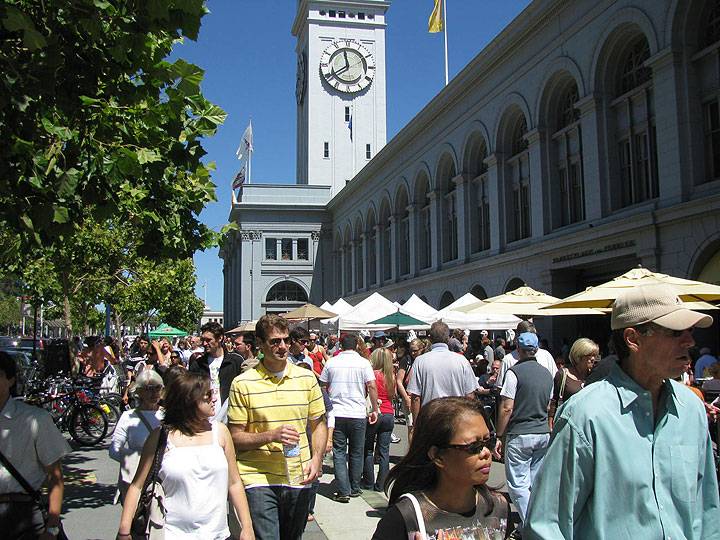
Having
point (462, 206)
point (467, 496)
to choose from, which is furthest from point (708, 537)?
point (462, 206)

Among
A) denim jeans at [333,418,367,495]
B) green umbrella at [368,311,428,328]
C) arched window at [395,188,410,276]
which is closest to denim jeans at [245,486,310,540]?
denim jeans at [333,418,367,495]

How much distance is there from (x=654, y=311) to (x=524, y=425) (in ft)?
14.6

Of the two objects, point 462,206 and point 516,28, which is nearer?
point 516,28

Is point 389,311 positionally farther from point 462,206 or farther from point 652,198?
point 462,206

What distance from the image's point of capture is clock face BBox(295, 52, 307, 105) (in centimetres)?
7419

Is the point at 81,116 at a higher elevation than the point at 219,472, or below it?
higher

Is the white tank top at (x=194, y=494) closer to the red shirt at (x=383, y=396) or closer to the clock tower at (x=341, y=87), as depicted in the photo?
the red shirt at (x=383, y=396)

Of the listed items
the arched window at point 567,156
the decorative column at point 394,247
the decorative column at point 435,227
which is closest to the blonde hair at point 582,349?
the arched window at point 567,156

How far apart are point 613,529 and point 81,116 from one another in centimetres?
565

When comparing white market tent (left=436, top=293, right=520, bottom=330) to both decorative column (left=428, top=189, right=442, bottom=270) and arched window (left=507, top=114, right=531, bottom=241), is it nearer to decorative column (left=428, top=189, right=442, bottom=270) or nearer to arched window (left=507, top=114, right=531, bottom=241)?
arched window (left=507, top=114, right=531, bottom=241)

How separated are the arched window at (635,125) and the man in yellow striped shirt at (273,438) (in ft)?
60.5

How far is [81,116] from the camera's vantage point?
6.43 metres

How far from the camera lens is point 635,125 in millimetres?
21406

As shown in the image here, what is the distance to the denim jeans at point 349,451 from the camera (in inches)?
355
